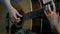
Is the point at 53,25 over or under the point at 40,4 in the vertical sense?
→ under

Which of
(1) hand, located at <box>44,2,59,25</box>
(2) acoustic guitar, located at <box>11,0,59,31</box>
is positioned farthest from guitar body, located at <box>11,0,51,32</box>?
(1) hand, located at <box>44,2,59,25</box>

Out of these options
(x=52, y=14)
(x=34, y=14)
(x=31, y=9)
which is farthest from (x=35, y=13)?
(x=31, y=9)

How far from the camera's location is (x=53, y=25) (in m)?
1.08

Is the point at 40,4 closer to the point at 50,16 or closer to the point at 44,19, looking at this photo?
the point at 44,19

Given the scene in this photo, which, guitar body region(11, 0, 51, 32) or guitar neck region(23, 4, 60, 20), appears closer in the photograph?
guitar neck region(23, 4, 60, 20)

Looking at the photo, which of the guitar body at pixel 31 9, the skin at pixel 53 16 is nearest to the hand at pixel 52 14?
the skin at pixel 53 16

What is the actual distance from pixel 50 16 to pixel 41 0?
252 millimetres

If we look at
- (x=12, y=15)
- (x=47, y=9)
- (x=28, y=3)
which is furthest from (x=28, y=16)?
(x=28, y=3)

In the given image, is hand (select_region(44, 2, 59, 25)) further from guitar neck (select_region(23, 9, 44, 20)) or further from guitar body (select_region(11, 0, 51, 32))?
guitar body (select_region(11, 0, 51, 32))

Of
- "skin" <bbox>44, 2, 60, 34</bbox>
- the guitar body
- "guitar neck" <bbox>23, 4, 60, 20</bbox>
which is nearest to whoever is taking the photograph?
"skin" <bbox>44, 2, 60, 34</bbox>

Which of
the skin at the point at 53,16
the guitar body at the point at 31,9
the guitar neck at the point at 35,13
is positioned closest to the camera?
the skin at the point at 53,16

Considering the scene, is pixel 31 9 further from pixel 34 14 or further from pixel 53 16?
pixel 53 16

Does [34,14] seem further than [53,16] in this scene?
Yes

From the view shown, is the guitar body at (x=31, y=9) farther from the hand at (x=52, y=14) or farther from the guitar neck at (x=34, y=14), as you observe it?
the hand at (x=52, y=14)
